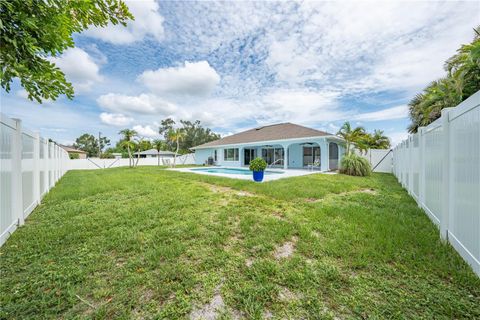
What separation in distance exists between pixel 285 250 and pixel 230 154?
67.5 ft

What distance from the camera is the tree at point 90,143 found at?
5388 cm

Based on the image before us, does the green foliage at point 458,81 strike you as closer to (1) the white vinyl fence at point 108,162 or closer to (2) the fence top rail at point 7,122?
(2) the fence top rail at point 7,122

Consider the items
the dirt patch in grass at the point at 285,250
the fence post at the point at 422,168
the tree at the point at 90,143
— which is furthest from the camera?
the tree at the point at 90,143

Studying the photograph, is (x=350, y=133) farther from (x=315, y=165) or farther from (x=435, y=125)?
(x=435, y=125)

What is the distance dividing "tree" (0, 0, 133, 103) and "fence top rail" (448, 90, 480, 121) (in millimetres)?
4362

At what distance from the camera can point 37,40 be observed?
1.96 meters

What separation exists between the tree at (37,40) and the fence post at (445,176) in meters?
5.21

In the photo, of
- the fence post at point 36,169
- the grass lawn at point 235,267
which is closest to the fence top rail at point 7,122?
the grass lawn at point 235,267

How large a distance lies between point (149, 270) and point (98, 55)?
1084cm

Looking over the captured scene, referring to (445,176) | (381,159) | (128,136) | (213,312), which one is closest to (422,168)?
(445,176)

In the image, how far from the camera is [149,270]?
2611 mm

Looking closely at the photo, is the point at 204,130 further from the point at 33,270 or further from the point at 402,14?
the point at 33,270

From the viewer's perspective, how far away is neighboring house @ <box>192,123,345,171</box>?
49.5 feet

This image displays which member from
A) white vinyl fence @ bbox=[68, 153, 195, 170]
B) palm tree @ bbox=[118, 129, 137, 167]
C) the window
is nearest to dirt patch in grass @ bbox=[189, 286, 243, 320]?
the window
